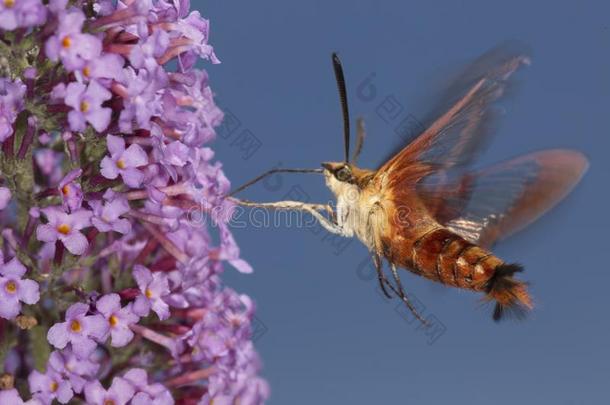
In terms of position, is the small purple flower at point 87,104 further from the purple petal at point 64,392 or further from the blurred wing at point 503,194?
A: the blurred wing at point 503,194

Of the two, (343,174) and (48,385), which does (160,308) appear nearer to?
(48,385)

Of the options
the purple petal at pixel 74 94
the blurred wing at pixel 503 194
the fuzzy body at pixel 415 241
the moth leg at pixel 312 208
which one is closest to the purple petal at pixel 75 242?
the purple petal at pixel 74 94

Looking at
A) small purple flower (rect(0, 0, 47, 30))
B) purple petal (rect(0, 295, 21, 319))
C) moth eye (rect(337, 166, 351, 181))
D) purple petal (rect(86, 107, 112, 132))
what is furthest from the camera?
moth eye (rect(337, 166, 351, 181))

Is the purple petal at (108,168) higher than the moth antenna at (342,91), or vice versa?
the moth antenna at (342,91)

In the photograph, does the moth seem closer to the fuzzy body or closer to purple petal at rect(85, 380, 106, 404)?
the fuzzy body

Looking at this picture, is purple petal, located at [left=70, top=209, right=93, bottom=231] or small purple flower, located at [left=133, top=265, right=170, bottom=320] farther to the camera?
small purple flower, located at [left=133, top=265, right=170, bottom=320]

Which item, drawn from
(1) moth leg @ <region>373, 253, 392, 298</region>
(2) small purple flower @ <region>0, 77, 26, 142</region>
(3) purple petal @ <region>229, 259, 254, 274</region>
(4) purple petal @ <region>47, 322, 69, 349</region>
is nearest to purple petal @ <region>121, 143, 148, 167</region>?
(2) small purple flower @ <region>0, 77, 26, 142</region>
